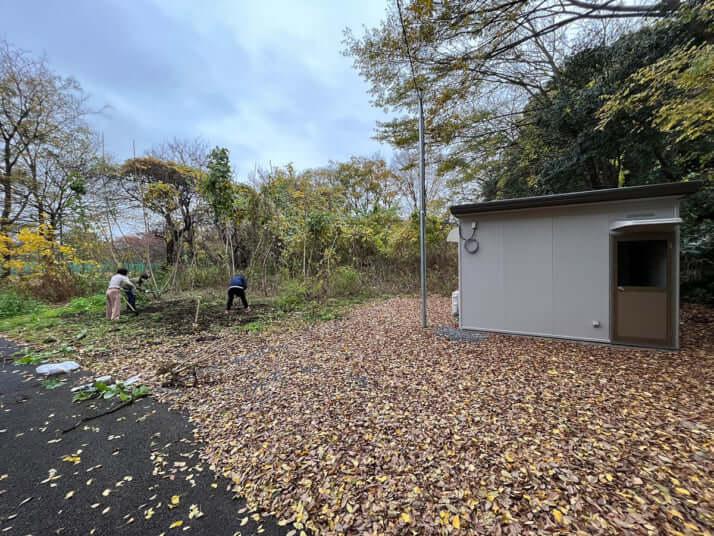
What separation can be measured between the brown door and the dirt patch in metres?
5.43

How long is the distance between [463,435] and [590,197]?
336 cm

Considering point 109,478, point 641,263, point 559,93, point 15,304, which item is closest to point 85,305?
point 15,304

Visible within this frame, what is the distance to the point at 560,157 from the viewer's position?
6270 millimetres

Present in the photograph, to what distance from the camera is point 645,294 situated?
326cm

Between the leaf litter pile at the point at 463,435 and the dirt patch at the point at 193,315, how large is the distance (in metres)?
1.07

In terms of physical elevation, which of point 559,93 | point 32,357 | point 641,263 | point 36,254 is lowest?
point 32,357

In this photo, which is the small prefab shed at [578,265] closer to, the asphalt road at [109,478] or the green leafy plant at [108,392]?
the asphalt road at [109,478]

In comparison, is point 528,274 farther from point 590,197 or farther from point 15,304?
point 15,304

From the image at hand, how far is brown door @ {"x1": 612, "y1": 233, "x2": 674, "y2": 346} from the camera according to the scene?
3.20 metres

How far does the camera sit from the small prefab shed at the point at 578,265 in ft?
10.4

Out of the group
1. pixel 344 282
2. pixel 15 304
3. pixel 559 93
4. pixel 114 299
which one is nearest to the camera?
pixel 114 299

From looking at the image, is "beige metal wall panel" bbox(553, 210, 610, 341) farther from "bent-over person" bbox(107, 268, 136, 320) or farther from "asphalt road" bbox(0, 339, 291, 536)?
"bent-over person" bbox(107, 268, 136, 320)

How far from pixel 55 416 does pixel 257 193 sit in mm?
5281

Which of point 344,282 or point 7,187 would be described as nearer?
point 7,187
